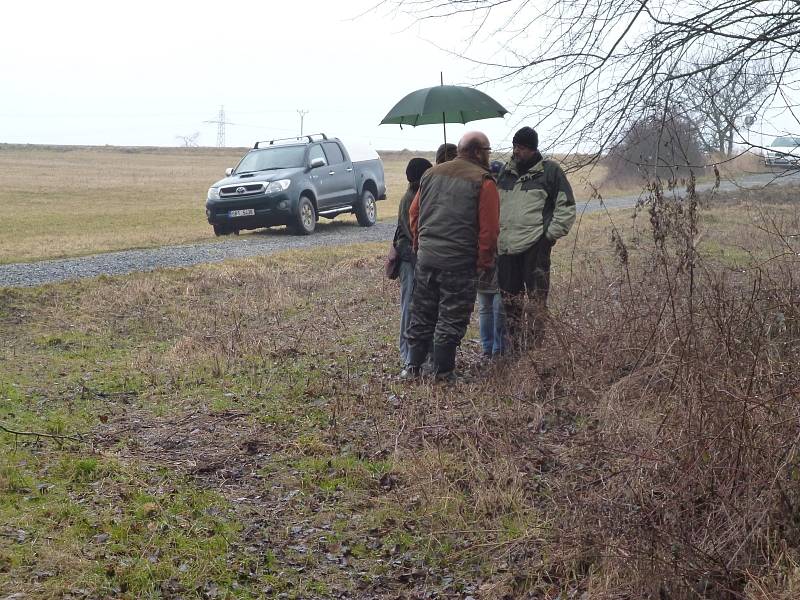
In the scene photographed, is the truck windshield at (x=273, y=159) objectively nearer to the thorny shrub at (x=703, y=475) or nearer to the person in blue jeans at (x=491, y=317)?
the person in blue jeans at (x=491, y=317)

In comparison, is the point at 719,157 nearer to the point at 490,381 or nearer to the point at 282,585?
the point at 490,381

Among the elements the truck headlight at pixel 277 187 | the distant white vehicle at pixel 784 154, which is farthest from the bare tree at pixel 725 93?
the truck headlight at pixel 277 187

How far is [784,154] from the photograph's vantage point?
6559mm

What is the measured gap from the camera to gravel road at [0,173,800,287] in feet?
46.8

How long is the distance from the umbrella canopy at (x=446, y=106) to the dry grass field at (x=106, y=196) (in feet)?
3.63

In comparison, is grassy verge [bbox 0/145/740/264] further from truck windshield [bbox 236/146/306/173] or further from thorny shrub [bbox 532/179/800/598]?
thorny shrub [bbox 532/179/800/598]

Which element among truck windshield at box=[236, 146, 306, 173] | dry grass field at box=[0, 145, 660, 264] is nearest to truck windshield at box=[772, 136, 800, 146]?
dry grass field at box=[0, 145, 660, 264]

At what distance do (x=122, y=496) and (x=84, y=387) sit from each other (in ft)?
8.75

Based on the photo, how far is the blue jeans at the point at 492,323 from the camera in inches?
325

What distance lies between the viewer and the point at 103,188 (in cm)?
4966

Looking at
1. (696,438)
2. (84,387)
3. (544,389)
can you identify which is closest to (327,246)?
(84,387)

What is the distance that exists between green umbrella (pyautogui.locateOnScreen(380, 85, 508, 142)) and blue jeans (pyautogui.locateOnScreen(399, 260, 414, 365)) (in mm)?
1359

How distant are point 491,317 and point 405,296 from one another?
77cm

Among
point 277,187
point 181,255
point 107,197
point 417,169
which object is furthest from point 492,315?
point 107,197
